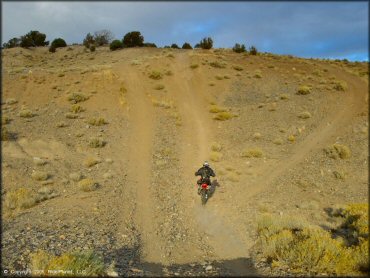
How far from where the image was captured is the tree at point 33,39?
161 ft

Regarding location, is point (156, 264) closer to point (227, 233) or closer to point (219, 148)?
point (227, 233)

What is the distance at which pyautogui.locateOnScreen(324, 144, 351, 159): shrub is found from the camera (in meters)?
21.5

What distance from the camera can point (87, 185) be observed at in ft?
54.3

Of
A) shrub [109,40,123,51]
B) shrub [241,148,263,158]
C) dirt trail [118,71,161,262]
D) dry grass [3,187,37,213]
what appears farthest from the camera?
shrub [109,40,123,51]

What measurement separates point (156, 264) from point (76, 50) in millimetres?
43130

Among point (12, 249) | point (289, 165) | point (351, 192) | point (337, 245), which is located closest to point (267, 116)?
point (289, 165)

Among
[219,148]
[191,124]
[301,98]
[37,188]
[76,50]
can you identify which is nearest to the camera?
[37,188]

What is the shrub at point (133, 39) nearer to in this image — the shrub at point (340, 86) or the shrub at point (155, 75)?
the shrub at point (155, 75)

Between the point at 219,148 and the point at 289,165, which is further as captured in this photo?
the point at 219,148

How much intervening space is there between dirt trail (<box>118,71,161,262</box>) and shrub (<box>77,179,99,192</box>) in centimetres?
182

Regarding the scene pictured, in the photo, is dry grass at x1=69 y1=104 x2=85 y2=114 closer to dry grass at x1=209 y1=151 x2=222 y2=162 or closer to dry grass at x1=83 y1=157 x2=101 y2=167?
dry grass at x1=83 y1=157 x2=101 y2=167

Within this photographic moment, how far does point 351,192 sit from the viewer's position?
1784 centimetres

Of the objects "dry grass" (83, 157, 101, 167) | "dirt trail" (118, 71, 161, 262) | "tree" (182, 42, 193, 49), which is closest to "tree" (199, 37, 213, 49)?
"tree" (182, 42, 193, 49)

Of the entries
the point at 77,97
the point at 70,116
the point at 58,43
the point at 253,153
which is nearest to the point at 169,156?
the point at 253,153
